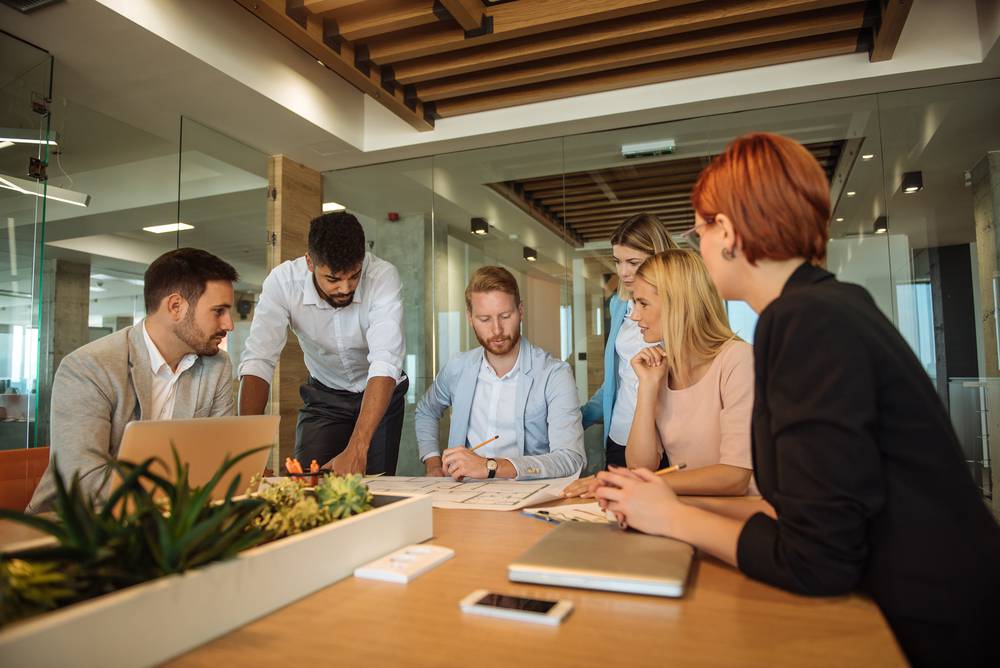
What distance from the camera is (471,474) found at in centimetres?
205

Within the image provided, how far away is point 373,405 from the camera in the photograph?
2572 millimetres

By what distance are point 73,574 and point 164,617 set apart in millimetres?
105

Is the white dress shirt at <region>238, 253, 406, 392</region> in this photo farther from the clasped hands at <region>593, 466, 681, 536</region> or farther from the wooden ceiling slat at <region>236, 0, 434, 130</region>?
the clasped hands at <region>593, 466, 681, 536</region>

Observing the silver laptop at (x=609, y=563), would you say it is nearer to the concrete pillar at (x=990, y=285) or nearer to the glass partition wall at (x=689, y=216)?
the glass partition wall at (x=689, y=216)

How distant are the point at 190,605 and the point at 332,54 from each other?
10.9 ft

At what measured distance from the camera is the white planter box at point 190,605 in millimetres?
600

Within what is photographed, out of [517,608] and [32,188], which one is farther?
[32,188]

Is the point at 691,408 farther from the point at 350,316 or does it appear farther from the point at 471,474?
the point at 350,316

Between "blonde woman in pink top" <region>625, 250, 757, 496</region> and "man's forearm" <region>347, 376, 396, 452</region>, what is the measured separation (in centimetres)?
101

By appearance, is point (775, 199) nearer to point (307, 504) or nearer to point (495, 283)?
point (307, 504)

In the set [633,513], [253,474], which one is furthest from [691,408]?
[253,474]

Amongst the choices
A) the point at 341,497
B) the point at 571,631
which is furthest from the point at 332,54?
the point at 571,631

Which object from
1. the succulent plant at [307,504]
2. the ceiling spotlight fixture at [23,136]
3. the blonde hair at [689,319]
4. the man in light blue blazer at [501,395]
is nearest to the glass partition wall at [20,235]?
the ceiling spotlight fixture at [23,136]

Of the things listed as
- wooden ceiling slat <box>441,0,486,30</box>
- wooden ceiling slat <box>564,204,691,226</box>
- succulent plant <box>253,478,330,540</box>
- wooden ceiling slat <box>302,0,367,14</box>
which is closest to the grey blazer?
succulent plant <box>253,478,330,540</box>
